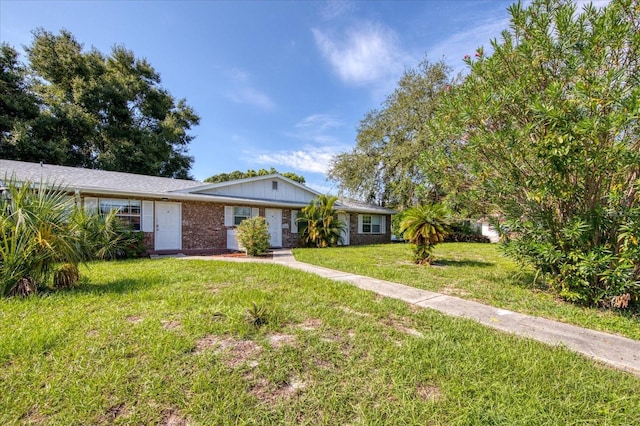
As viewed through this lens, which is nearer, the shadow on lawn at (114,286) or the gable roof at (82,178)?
the shadow on lawn at (114,286)

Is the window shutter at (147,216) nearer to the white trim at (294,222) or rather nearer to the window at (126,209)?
the window at (126,209)

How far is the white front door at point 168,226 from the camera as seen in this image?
1160cm

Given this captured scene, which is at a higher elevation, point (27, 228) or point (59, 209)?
point (59, 209)

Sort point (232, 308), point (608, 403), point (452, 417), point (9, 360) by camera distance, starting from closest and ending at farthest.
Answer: point (452, 417)
point (608, 403)
point (9, 360)
point (232, 308)

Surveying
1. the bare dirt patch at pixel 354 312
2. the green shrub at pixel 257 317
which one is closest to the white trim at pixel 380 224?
the bare dirt patch at pixel 354 312

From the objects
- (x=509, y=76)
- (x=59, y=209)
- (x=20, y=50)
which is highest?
(x=20, y=50)

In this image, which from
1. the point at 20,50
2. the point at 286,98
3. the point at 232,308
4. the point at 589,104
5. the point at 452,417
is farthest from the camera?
the point at 20,50

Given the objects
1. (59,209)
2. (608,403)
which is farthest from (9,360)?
(608,403)

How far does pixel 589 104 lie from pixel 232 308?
18.2 ft

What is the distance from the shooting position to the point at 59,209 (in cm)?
508

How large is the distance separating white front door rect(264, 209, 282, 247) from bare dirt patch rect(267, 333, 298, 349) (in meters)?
11.6

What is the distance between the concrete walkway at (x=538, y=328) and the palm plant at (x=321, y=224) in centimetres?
898

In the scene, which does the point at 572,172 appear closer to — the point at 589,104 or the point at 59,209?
the point at 589,104

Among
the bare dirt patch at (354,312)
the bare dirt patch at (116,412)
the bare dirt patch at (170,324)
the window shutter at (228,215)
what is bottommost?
the bare dirt patch at (116,412)
